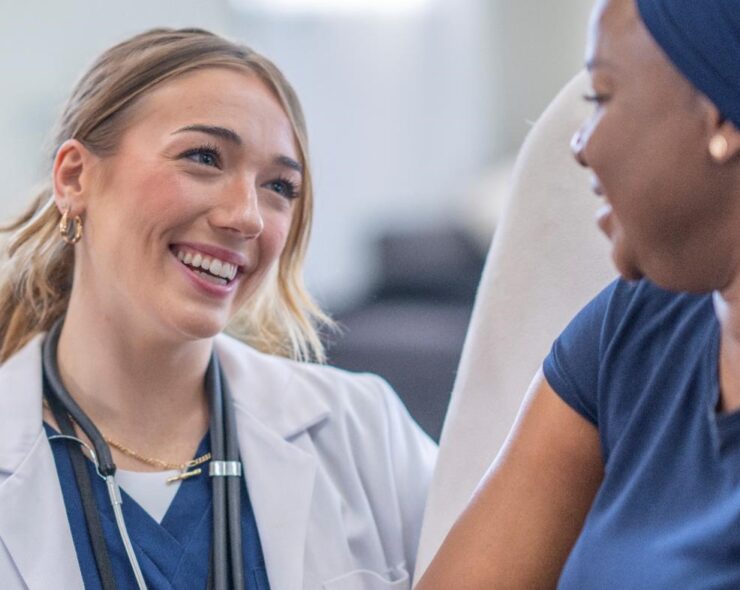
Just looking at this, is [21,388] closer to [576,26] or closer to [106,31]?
[106,31]

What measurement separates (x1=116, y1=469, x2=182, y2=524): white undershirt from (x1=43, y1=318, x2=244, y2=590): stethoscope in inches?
1.5

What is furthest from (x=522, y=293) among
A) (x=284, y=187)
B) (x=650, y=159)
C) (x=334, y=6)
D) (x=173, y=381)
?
(x=334, y=6)

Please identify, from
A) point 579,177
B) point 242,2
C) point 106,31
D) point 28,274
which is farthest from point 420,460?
point 242,2

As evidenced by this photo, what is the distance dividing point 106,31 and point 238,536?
3.81 meters

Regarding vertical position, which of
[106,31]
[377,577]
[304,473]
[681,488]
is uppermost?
[106,31]

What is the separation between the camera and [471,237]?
5109mm

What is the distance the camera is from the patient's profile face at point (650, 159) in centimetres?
101

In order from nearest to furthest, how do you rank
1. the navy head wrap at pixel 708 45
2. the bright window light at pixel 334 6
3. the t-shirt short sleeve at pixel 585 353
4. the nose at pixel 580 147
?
the navy head wrap at pixel 708 45, the nose at pixel 580 147, the t-shirt short sleeve at pixel 585 353, the bright window light at pixel 334 6

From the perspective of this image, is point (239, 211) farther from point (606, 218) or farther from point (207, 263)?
point (606, 218)

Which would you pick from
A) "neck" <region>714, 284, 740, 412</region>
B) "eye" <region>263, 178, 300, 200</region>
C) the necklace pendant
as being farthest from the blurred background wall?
"neck" <region>714, 284, 740, 412</region>

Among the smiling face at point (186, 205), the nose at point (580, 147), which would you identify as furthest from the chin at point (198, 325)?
the nose at point (580, 147)

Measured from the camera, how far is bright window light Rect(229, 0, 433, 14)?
5527 millimetres

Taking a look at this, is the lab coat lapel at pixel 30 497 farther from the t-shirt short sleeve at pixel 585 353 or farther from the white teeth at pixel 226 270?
the t-shirt short sleeve at pixel 585 353

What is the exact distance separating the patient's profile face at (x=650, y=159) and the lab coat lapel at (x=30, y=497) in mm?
828
